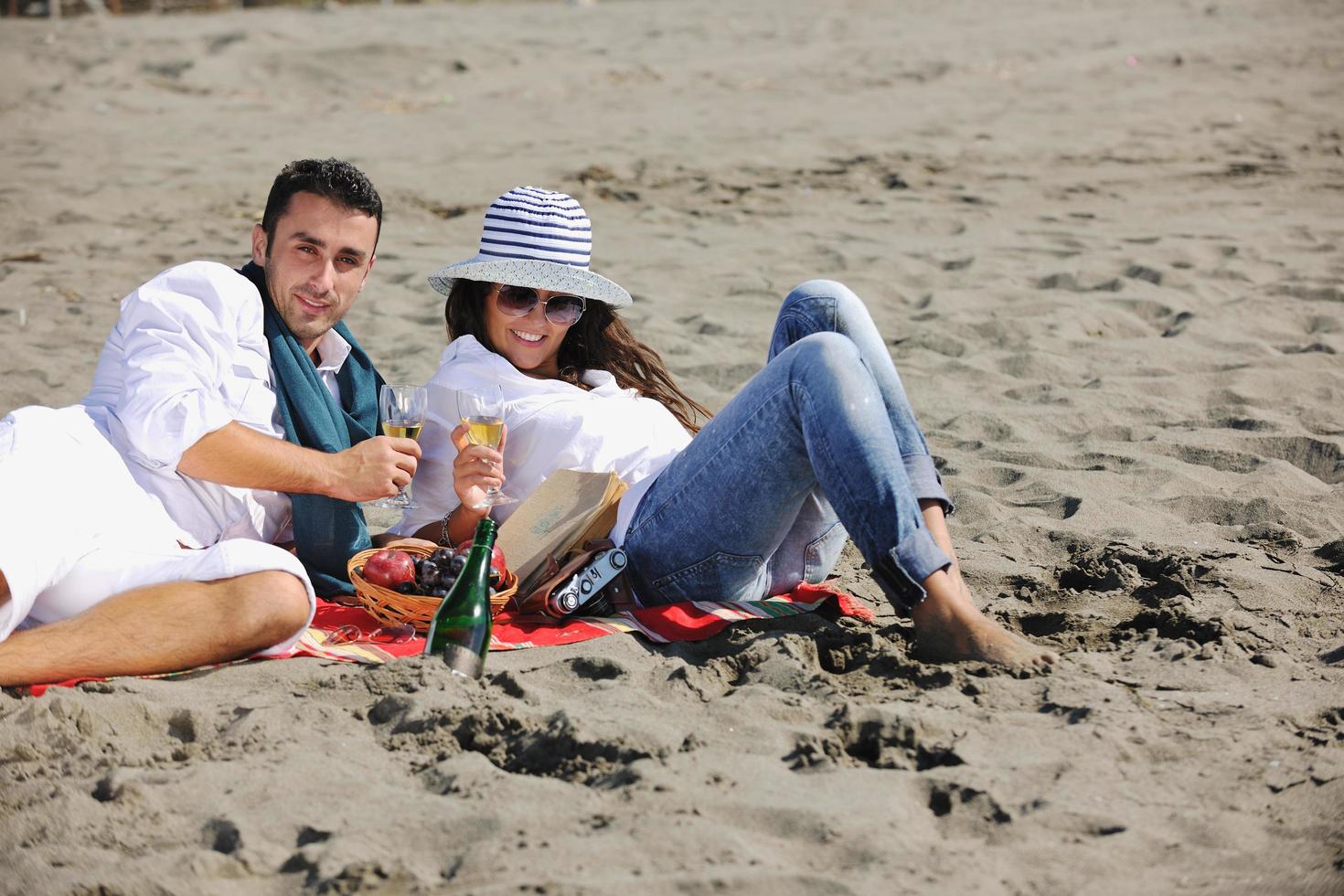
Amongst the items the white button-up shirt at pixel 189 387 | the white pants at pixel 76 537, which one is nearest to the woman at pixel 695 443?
the white button-up shirt at pixel 189 387

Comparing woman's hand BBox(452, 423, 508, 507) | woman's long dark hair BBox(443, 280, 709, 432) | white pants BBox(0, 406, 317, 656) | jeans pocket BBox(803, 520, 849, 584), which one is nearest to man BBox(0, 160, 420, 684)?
white pants BBox(0, 406, 317, 656)

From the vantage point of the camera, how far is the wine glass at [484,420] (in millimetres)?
3500

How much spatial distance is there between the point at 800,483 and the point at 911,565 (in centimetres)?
41

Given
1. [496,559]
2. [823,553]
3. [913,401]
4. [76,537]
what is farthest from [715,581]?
[913,401]

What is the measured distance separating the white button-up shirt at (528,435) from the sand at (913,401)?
58 centimetres

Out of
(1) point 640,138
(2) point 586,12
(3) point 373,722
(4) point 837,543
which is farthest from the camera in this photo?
(2) point 586,12

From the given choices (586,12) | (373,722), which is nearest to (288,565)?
(373,722)

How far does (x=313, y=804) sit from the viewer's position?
264cm

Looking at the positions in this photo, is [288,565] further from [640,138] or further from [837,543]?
[640,138]

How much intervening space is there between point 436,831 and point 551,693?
72cm

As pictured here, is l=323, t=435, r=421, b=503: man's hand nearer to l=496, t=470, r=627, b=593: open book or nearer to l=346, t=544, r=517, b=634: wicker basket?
l=346, t=544, r=517, b=634: wicker basket

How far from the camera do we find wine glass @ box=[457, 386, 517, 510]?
350cm

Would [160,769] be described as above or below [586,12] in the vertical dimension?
below

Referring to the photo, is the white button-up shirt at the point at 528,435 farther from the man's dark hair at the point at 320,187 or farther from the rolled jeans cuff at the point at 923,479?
the rolled jeans cuff at the point at 923,479
